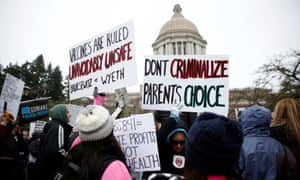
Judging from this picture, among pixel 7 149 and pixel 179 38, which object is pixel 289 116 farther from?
pixel 179 38

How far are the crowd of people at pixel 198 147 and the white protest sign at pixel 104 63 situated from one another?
480 millimetres

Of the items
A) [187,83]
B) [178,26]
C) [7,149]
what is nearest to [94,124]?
[187,83]

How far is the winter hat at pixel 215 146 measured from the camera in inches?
52.9

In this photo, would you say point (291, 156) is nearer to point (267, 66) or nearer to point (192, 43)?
point (267, 66)

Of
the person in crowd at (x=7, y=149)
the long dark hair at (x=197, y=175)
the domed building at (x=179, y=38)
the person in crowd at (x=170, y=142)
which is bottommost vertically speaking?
the person in crowd at (x=7, y=149)

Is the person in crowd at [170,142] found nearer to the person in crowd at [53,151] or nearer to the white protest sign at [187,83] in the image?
the white protest sign at [187,83]

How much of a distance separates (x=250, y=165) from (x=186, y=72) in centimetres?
183

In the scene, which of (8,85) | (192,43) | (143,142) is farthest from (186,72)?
(192,43)

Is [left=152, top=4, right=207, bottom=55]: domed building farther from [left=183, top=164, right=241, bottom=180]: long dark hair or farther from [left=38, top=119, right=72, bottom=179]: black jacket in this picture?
[left=183, top=164, right=241, bottom=180]: long dark hair

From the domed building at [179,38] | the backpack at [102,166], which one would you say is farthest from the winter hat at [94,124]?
the domed building at [179,38]

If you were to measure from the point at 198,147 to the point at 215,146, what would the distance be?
8 centimetres

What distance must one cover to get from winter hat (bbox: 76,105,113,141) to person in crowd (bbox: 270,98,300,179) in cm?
156

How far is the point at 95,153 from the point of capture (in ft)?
6.44

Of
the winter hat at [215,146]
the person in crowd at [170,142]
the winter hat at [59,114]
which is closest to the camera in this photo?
the winter hat at [215,146]
